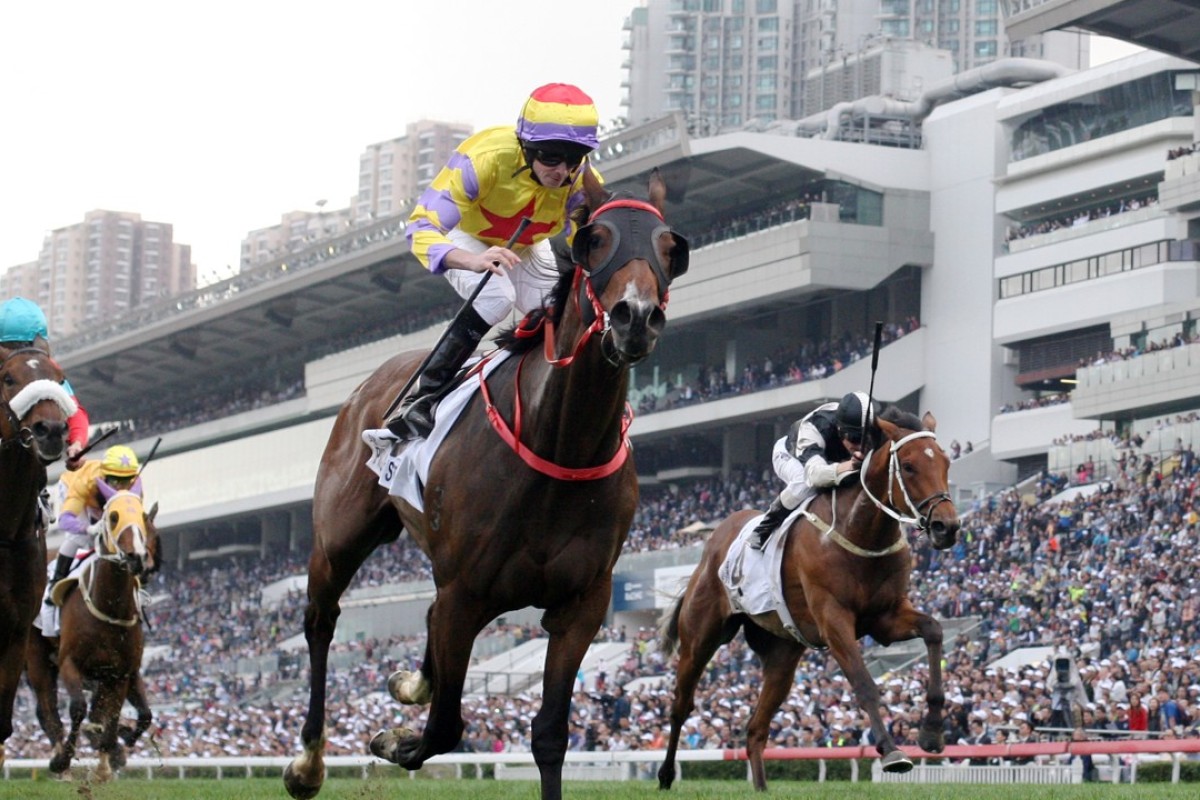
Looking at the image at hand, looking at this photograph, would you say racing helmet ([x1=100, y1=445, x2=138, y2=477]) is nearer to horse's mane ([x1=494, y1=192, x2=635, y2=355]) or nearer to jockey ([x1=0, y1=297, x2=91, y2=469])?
jockey ([x1=0, y1=297, x2=91, y2=469])

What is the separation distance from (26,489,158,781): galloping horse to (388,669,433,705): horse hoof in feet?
16.4

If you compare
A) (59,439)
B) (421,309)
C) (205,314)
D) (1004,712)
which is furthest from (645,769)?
(205,314)

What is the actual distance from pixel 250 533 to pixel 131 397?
8731 millimetres

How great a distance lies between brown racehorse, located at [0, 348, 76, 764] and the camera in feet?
24.6

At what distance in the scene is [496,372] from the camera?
6.20 metres

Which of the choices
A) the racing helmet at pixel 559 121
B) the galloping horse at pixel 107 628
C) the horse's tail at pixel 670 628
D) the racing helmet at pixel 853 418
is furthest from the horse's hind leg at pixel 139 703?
the racing helmet at pixel 559 121

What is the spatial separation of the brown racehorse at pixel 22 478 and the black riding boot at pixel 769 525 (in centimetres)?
464

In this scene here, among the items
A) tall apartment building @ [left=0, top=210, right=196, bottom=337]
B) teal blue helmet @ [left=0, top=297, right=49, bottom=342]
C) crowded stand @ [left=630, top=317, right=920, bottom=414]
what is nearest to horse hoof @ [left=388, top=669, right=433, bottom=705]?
teal blue helmet @ [left=0, top=297, right=49, bottom=342]

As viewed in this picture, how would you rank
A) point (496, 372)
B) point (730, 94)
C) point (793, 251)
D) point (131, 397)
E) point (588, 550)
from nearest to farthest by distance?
point (588, 550) → point (496, 372) → point (793, 251) → point (131, 397) → point (730, 94)

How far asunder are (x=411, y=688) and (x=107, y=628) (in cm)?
585

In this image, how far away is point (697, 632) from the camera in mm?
11969

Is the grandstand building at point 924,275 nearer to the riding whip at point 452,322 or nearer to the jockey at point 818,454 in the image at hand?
the jockey at point 818,454

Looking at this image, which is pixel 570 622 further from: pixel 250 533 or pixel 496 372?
pixel 250 533

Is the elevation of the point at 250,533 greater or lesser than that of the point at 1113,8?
lesser
